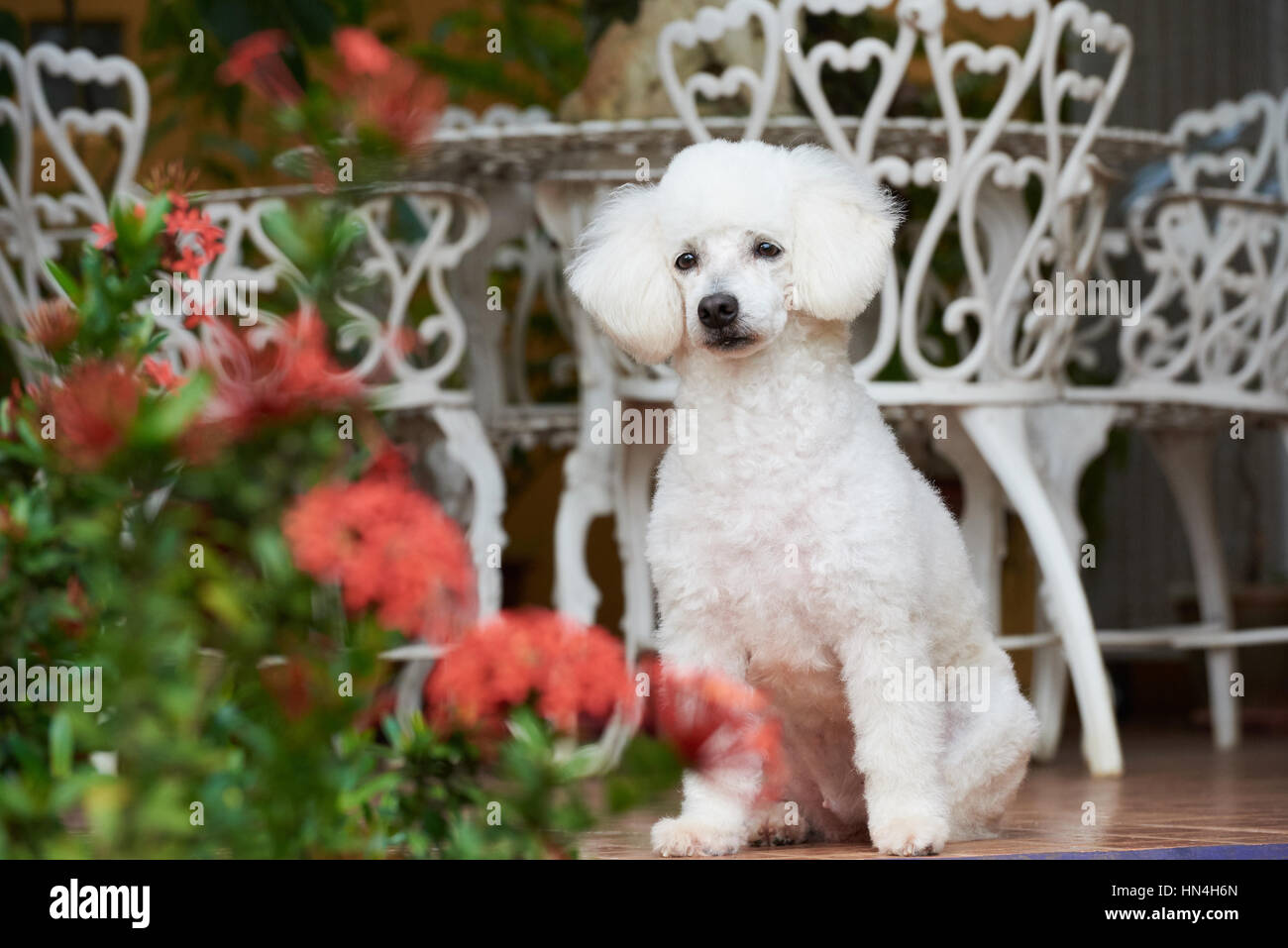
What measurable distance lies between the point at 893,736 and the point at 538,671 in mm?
923

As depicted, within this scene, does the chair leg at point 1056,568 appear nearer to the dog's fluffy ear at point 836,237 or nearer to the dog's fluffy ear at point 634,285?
the dog's fluffy ear at point 836,237

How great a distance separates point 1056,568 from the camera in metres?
3.57

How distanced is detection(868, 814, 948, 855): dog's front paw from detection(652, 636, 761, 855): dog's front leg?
19cm

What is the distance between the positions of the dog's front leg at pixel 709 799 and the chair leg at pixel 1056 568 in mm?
1357

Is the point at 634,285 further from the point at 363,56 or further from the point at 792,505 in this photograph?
the point at 363,56

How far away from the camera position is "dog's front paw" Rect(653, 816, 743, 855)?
2.29 meters

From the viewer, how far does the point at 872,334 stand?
408cm

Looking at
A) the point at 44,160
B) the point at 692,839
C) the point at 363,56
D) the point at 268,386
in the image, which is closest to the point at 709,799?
the point at 692,839

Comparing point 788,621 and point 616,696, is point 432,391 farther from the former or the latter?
point 616,696

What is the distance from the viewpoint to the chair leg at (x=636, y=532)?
3637mm

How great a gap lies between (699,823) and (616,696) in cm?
91
